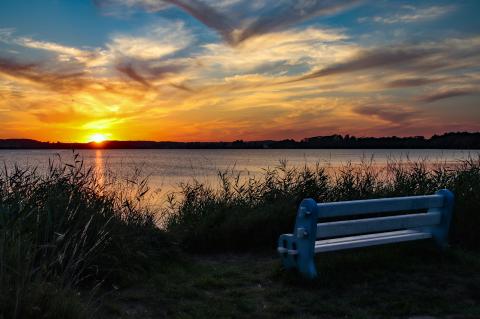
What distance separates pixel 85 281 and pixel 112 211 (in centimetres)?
147

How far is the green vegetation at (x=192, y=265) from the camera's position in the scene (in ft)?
13.1

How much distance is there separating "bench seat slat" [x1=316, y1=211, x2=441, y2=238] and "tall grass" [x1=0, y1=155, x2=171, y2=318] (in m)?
2.18

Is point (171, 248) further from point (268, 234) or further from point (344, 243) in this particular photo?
point (344, 243)

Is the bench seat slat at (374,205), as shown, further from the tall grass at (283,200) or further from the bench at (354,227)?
the tall grass at (283,200)

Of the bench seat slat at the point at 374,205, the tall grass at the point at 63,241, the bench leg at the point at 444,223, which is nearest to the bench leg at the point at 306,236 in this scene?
the bench seat slat at the point at 374,205

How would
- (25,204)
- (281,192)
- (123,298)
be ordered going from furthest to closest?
1. (281,192)
2. (25,204)
3. (123,298)

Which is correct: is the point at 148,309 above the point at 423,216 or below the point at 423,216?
below

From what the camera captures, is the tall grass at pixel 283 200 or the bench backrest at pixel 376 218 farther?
the tall grass at pixel 283 200

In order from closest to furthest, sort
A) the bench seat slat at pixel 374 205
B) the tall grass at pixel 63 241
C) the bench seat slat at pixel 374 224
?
1. the tall grass at pixel 63 241
2. the bench seat slat at pixel 374 205
3. the bench seat slat at pixel 374 224

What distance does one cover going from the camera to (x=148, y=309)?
4582mm

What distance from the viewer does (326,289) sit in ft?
16.8

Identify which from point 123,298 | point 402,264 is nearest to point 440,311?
point 402,264

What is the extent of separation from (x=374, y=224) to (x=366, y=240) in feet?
1.01

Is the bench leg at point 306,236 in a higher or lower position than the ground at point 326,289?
higher
